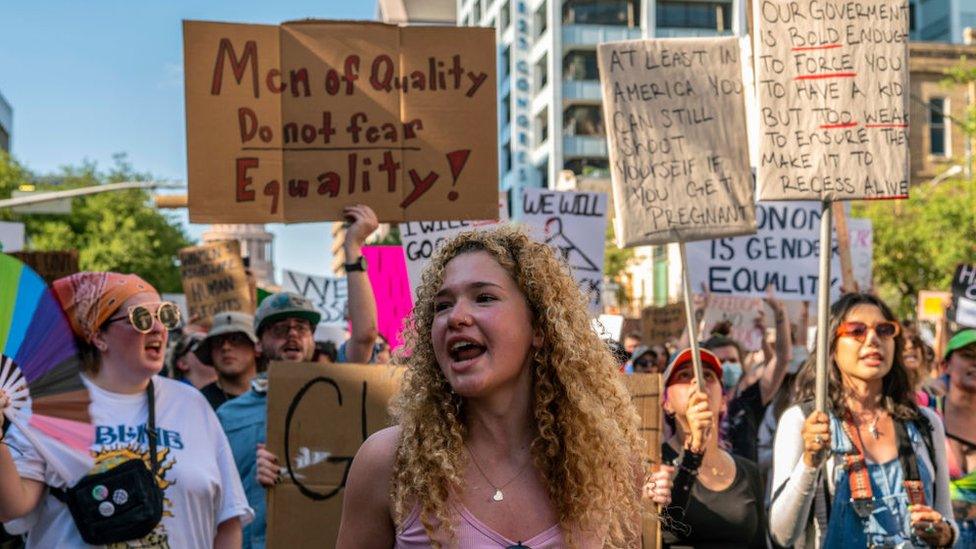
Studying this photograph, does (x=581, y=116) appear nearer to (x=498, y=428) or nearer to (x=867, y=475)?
(x=867, y=475)

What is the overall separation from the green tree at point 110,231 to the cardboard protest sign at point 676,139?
43.7 meters

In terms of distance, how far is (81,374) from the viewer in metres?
4.75

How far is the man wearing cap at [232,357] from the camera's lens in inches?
270

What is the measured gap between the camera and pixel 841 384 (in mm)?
5430

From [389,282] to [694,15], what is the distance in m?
57.8

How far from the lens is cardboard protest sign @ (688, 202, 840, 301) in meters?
11.4

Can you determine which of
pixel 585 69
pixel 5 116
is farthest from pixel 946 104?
pixel 5 116

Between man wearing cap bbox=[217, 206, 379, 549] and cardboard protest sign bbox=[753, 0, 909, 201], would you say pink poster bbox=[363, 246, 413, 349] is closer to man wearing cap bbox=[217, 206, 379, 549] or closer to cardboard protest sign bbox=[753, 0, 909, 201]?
man wearing cap bbox=[217, 206, 379, 549]

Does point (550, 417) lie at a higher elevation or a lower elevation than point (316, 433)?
higher

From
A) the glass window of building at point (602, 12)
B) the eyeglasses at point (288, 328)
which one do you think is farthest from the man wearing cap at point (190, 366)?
the glass window of building at point (602, 12)

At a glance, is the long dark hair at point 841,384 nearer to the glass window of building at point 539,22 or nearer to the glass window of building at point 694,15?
the glass window of building at point 694,15

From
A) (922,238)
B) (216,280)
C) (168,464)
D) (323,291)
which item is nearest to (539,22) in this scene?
(922,238)

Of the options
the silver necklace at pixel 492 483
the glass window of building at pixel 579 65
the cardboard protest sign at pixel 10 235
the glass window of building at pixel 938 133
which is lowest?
the silver necklace at pixel 492 483

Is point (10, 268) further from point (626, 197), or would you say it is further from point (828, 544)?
point (626, 197)
